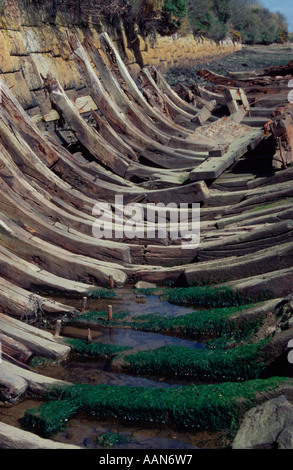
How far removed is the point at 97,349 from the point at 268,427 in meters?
1.58

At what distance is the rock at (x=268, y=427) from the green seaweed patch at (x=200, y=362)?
1.79ft

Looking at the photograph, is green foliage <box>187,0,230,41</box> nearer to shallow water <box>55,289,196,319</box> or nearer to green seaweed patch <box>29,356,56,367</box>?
shallow water <box>55,289,196,319</box>

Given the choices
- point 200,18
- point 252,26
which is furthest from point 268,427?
point 252,26

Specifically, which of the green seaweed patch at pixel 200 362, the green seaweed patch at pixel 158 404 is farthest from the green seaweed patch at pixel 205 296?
the green seaweed patch at pixel 158 404

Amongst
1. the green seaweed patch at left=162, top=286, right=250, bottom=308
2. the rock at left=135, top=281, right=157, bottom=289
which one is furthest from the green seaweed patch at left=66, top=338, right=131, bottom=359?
the rock at left=135, top=281, right=157, bottom=289

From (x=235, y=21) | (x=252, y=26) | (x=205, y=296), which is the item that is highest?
(x=252, y=26)

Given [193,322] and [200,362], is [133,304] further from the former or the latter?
[200,362]

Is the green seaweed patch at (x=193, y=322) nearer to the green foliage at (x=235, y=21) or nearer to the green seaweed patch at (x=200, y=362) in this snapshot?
the green seaweed patch at (x=200, y=362)

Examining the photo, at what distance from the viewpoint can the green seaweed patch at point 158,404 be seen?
2.69 metres

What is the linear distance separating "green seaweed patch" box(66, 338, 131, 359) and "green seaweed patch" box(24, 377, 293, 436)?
19.7 inches

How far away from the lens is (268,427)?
2324mm

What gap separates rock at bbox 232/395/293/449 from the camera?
222 centimetres
